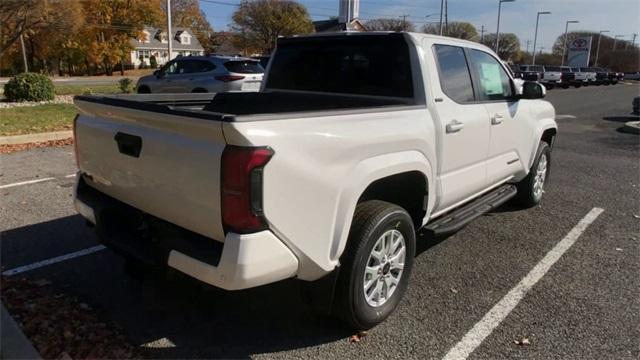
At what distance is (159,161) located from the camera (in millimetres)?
2547

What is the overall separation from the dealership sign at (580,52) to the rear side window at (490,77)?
2771 inches

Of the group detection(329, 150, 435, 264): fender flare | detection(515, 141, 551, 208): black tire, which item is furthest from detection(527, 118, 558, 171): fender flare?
detection(329, 150, 435, 264): fender flare

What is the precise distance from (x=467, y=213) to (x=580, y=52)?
7341 centimetres

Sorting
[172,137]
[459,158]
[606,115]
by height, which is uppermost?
[172,137]

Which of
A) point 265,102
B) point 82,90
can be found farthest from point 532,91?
point 82,90

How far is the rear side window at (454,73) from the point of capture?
12.4 feet

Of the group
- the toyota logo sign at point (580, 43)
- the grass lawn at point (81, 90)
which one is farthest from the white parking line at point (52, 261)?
the toyota logo sign at point (580, 43)

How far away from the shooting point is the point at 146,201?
2781 mm

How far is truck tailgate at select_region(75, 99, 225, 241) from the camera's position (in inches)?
90.7

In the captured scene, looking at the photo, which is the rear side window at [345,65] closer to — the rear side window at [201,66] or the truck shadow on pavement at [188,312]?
the truck shadow on pavement at [188,312]

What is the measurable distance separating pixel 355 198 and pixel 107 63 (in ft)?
210

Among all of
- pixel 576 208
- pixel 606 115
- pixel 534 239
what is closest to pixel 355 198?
pixel 534 239

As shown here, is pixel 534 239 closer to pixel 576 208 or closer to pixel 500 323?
pixel 576 208

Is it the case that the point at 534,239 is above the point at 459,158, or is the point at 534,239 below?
below
